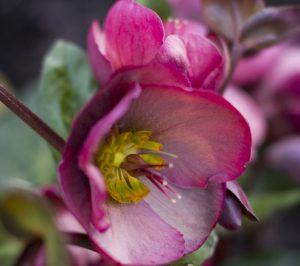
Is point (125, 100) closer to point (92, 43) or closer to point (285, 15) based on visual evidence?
point (92, 43)

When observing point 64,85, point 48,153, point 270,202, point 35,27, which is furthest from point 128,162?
point 35,27

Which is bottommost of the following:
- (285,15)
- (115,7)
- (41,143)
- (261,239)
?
(261,239)

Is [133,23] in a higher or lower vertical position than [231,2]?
higher

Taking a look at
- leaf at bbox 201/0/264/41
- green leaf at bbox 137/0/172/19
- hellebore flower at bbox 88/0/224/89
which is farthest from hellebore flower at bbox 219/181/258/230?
green leaf at bbox 137/0/172/19

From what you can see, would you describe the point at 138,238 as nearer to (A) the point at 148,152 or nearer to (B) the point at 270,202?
(A) the point at 148,152

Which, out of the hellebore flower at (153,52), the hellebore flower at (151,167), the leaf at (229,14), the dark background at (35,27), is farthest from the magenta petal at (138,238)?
the dark background at (35,27)

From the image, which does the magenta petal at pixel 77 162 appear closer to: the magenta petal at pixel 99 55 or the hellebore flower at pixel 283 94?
the magenta petal at pixel 99 55

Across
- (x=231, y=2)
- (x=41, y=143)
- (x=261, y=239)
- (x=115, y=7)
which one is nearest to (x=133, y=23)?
(x=115, y=7)
